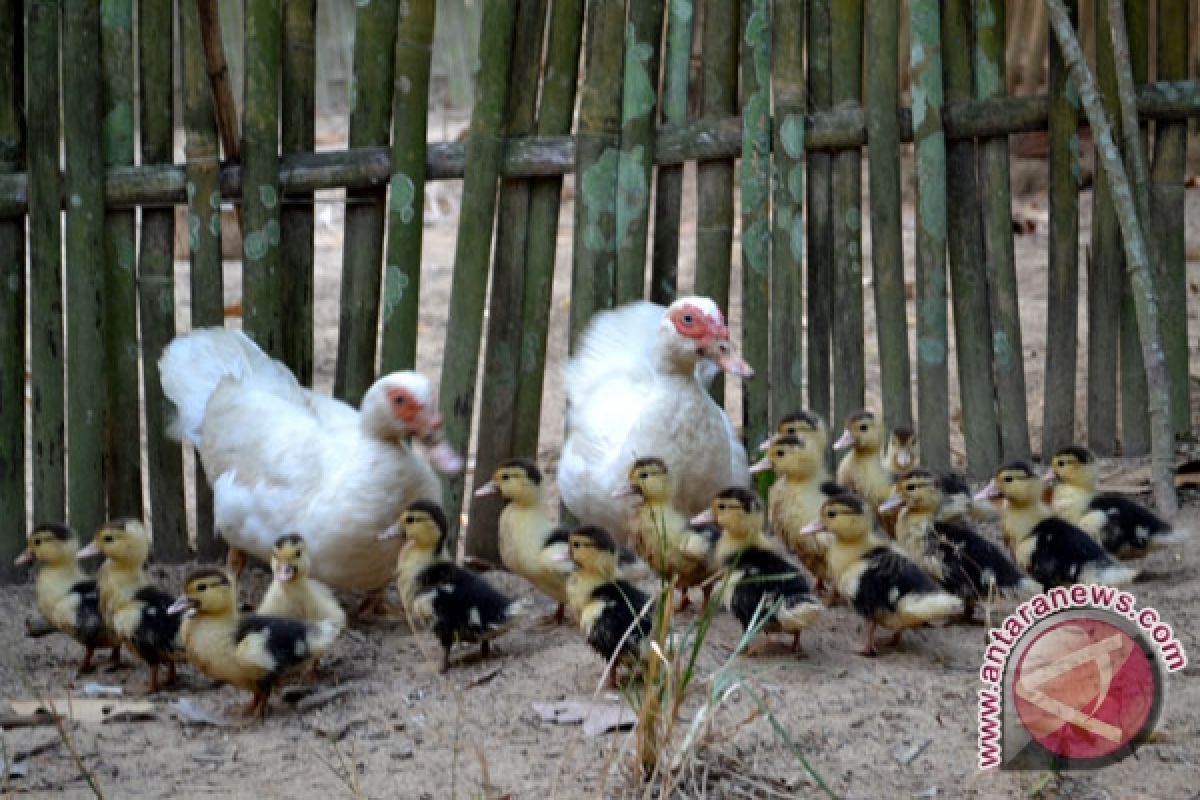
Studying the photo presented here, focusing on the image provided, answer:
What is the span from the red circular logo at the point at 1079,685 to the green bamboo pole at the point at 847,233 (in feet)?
9.13

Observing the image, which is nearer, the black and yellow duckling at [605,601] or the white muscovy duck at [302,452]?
the black and yellow duckling at [605,601]

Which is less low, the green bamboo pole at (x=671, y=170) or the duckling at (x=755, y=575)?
the green bamboo pole at (x=671, y=170)

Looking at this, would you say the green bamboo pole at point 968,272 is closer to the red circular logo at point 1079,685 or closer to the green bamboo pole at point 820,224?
the green bamboo pole at point 820,224

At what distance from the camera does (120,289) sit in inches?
249

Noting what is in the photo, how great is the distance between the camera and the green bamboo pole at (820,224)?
21.1ft

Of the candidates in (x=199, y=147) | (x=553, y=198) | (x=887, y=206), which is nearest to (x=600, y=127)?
(x=553, y=198)

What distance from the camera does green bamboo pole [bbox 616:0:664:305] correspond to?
20.8 feet

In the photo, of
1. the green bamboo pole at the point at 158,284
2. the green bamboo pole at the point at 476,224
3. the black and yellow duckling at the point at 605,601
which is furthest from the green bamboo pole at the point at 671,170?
the green bamboo pole at the point at 158,284

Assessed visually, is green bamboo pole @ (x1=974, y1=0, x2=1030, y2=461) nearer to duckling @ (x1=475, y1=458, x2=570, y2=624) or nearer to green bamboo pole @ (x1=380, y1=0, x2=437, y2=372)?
duckling @ (x1=475, y1=458, x2=570, y2=624)

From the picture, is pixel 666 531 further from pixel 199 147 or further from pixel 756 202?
pixel 199 147

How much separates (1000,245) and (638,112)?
1492mm

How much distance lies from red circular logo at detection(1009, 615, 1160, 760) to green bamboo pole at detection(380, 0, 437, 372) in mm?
3169

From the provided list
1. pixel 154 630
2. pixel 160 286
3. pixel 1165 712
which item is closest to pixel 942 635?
pixel 1165 712

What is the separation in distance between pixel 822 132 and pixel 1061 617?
3.02 meters
